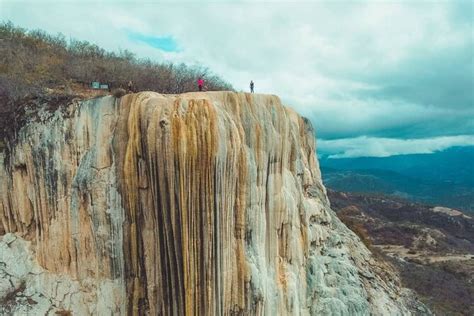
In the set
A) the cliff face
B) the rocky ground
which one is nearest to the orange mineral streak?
the cliff face

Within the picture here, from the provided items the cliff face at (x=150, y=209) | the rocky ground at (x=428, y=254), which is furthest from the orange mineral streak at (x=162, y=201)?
the rocky ground at (x=428, y=254)

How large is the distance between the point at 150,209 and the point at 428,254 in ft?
268

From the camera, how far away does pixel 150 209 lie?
1739cm

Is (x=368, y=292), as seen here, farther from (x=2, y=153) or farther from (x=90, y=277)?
(x=2, y=153)

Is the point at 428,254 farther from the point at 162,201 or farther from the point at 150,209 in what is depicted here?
the point at 162,201

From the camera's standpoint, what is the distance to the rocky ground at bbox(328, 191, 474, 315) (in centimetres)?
5869

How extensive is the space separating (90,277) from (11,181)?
494 cm

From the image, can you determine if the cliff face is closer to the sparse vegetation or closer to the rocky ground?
the sparse vegetation

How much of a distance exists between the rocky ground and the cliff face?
28298mm

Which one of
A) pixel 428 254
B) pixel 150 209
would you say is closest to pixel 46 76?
pixel 150 209

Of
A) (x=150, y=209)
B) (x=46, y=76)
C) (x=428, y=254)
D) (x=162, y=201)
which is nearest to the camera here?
(x=162, y=201)

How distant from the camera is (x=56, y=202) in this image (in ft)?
61.7

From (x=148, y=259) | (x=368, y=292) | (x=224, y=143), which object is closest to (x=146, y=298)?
(x=148, y=259)

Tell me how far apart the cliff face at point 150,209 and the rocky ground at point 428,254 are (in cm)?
2830
